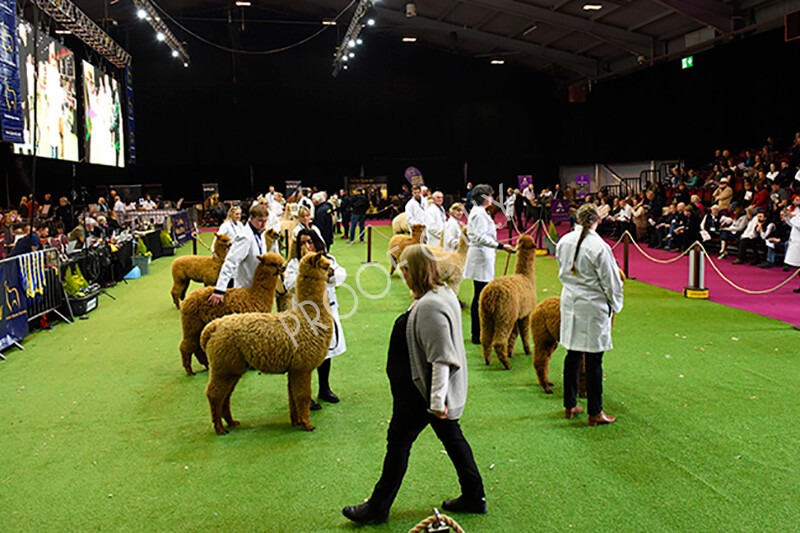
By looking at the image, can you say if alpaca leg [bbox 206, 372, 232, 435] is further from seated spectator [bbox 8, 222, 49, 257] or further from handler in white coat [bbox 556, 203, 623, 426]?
seated spectator [bbox 8, 222, 49, 257]

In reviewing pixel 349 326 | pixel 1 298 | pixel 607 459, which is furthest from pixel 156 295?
pixel 607 459

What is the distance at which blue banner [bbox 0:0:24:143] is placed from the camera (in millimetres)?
8430

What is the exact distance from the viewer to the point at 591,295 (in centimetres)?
425

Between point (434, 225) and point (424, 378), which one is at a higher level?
point (434, 225)

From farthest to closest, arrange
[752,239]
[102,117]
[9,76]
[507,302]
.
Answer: [102,117] < [752,239] < [9,76] < [507,302]

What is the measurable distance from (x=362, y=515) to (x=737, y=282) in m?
9.84

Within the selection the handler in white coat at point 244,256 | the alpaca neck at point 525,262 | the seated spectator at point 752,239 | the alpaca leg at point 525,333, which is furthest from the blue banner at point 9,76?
the seated spectator at point 752,239

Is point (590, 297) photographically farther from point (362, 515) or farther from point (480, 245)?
point (480, 245)

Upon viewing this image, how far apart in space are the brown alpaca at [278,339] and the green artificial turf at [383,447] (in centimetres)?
50

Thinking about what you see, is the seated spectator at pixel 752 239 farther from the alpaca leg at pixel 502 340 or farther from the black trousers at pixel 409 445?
the black trousers at pixel 409 445

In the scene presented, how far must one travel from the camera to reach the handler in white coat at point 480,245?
6473 mm

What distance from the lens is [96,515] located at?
10.9 ft

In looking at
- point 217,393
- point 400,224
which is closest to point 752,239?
point 400,224

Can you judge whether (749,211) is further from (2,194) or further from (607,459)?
(2,194)
